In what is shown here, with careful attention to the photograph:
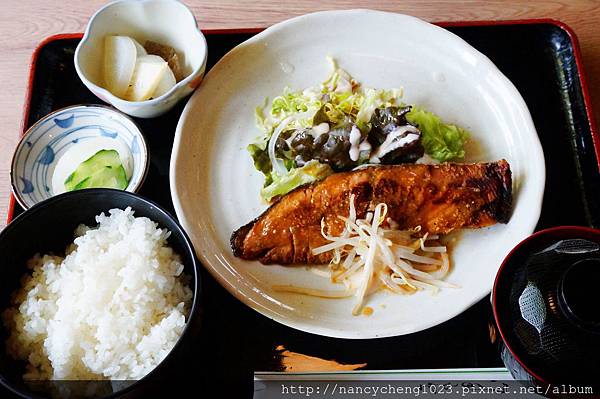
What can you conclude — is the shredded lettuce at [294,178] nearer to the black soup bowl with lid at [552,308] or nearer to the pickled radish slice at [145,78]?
the pickled radish slice at [145,78]

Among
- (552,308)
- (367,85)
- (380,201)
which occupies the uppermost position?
(552,308)

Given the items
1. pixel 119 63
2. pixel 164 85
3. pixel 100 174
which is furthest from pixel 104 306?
pixel 119 63

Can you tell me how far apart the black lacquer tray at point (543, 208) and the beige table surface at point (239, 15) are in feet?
0.81

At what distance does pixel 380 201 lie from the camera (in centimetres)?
235

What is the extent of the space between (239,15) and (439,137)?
1354 mm

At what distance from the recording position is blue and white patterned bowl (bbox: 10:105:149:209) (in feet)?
7.93

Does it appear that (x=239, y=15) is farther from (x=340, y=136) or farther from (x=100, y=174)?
(x=100, y=174)

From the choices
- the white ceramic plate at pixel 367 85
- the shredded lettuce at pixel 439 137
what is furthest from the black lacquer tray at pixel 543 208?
the shredded lettuce at pixel 439 137

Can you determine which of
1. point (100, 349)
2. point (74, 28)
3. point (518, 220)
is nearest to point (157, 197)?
point (100, 349)

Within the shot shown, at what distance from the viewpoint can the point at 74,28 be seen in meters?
3.21

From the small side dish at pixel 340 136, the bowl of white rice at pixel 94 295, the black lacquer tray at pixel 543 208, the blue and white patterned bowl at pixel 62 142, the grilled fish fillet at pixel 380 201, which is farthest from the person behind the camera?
the small side dish at pixel 340 136

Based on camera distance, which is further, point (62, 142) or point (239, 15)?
point (239, 15)

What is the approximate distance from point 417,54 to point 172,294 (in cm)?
164

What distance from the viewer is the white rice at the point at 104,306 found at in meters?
1.90
